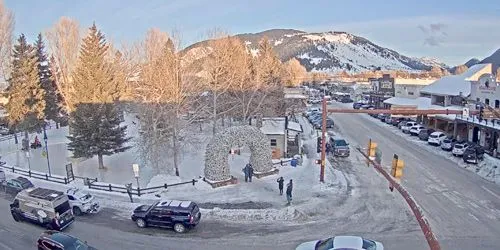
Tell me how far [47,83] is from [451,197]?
4410cm

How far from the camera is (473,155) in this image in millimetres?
34000

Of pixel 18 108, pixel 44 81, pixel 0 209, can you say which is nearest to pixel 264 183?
pixel 0 209

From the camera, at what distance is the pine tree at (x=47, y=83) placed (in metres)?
47.9

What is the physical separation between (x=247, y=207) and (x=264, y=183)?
196 inches

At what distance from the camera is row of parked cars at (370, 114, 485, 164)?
34509 mm

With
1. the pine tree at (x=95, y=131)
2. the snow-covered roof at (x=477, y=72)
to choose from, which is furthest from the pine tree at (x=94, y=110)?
the snow-covered roof at (x=477, y=72)

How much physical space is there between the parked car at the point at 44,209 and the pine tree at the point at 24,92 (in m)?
25.3

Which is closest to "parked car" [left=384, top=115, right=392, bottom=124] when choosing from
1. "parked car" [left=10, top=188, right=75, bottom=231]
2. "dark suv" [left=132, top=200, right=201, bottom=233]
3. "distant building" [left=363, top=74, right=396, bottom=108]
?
"distant building" [left=363, top=74, right=396, bottom=108]

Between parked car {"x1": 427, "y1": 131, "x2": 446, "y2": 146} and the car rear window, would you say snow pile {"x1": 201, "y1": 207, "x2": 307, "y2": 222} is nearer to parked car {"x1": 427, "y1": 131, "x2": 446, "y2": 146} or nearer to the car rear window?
the car rear window

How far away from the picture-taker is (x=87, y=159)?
36125 millimetres

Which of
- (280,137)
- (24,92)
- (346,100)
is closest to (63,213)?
(280,137)

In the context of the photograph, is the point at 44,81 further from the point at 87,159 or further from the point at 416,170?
the point at 416,170

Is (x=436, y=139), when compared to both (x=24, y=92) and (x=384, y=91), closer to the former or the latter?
(x=384, y=91)

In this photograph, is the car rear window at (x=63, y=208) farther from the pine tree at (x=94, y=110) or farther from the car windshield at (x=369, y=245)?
the car windshield at (x=369, y=245)
